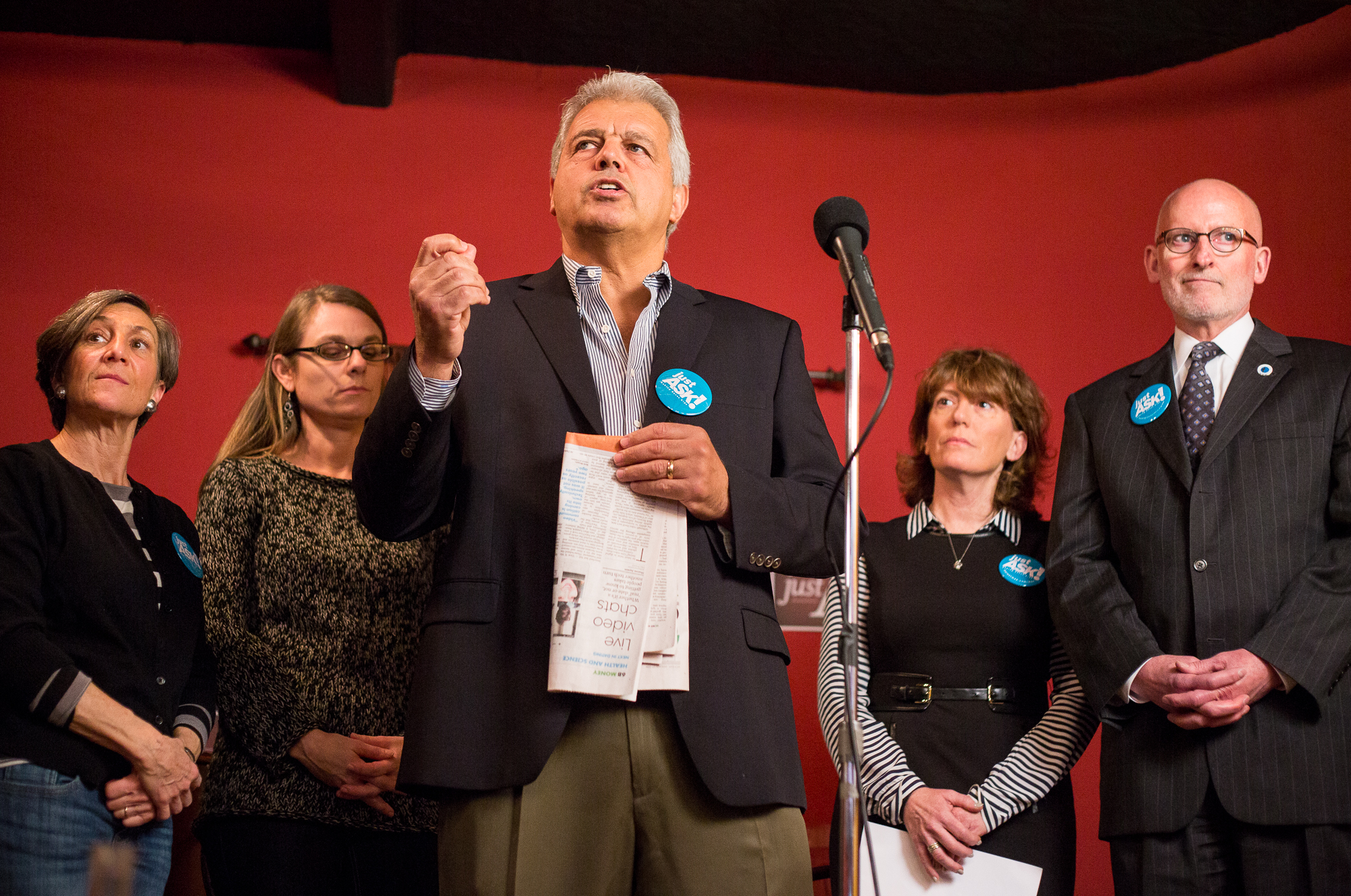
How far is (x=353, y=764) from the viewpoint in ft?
6.91

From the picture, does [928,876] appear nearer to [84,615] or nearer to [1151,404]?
[1151,404]

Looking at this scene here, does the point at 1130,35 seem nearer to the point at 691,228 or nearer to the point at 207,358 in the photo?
the point at 691,228

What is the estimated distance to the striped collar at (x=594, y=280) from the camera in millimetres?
1755

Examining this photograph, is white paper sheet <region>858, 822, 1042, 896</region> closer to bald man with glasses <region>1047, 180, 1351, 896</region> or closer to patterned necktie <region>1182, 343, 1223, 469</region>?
bald man with glasses <region>1047, 180, 1351, 896</region>

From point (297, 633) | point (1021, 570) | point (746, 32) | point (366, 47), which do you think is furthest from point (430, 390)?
point (746, 32)

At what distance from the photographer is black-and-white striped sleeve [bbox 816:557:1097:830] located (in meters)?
2.29

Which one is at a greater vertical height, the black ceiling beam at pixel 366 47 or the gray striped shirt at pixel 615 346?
the black ceiling beam at pixel 366 47

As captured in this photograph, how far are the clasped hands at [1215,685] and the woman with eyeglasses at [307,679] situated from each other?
55.1 inches

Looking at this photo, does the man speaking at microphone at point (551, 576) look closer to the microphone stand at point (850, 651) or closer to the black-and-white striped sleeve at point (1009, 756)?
the microphone stand at point (850, 651)

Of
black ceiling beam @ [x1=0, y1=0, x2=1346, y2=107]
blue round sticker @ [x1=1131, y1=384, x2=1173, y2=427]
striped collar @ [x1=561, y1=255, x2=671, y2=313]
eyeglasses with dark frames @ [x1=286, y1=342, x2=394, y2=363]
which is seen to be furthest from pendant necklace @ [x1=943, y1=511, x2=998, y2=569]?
black ceiling beam @ [x1=0, y1=0, x2=1346, y2=107]

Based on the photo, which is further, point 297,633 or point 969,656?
point 969,656

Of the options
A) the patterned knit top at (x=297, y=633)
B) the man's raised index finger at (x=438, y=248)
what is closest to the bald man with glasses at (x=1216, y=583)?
the patterned knit top at (x=297, y=633)

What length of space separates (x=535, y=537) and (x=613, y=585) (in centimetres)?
16

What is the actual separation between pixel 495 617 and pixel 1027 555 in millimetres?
1533
